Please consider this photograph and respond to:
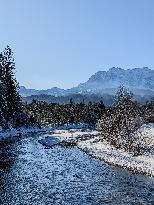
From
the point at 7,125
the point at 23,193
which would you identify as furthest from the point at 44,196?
the point at 7,125

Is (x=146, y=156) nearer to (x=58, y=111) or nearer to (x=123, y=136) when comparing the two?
(x=123, y=136)

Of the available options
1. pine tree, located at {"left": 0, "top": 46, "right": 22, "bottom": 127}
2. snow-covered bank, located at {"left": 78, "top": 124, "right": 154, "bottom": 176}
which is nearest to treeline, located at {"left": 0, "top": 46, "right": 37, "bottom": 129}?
pine tree, located at {"left": 0, "top": 46, "right": 22, "bottom": 127}

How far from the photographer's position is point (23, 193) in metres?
35.0

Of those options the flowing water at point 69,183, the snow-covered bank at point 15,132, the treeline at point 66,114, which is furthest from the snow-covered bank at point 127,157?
the treeline at point 66,114

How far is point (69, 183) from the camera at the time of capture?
3900 centimetres

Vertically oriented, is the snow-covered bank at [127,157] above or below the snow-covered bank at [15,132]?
above

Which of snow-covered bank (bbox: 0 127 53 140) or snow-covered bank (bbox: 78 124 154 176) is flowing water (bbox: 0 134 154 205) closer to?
snow-covered bank (bbox: 78 124 154 176)

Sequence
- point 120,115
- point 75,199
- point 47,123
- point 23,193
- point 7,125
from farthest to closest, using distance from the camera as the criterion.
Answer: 1. point 47,123
2. point 7,125
3. point 120,115
4. point 23,193
5. point 75,199

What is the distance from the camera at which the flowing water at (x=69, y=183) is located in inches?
1284

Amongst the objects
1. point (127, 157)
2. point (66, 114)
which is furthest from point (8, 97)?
point (127, 157)

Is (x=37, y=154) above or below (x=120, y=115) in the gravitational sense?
below

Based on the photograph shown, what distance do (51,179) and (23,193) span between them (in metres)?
6.42

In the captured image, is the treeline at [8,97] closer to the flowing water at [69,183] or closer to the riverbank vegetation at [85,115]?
the riverbank vegetation at [85,115]

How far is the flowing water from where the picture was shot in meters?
32.6
